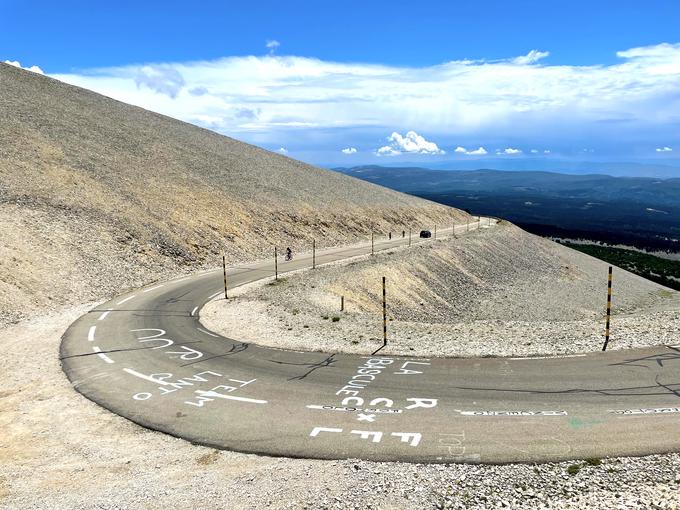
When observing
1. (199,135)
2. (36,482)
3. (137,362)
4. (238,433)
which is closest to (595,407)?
(238,433)

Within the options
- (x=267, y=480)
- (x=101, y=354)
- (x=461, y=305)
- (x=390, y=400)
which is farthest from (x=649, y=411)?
(x=461, y=305)

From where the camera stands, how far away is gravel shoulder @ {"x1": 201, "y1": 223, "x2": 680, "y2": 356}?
1689 centimetres

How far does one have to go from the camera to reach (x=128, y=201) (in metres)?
43.4

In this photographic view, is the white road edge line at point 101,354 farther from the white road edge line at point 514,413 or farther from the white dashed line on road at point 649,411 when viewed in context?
the white dashed line on road at point 649,411

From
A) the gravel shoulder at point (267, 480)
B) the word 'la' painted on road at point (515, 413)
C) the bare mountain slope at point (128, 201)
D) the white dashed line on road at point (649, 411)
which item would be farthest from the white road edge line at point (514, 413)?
the bare mountain slope at point (128, 201)

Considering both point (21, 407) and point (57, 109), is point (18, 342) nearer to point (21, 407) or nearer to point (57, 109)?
point (21, 407)

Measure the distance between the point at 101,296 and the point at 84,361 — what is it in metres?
13.1

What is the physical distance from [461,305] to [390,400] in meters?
30.7

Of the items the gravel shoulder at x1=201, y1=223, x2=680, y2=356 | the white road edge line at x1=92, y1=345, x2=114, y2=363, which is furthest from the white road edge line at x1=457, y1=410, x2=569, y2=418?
the white road edge line at x1=92, y1=345, x2=114, y2=363

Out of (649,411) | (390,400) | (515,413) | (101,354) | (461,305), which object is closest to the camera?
(649,411)

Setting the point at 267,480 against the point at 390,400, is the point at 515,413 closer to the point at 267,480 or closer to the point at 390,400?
the point at 390,400

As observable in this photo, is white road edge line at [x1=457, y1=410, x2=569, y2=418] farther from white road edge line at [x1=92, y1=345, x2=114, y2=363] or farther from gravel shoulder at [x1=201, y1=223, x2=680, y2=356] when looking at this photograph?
white road edge line at [x1=92, y1=345, x2=114, y2=363]

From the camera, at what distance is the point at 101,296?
2809cm

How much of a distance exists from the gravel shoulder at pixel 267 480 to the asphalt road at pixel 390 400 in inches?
17.2
